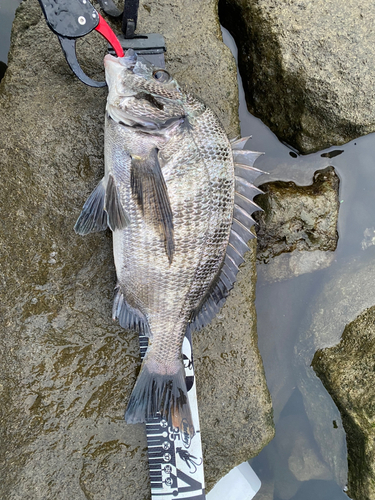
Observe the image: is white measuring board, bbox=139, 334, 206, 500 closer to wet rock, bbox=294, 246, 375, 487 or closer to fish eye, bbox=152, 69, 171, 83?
wet rock, bbox=294, 246, 375, 487

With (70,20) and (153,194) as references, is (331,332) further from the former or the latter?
(70,20)

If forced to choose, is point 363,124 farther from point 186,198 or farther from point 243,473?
point 243,473

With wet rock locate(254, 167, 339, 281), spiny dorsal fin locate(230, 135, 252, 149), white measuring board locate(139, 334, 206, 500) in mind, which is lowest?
white measuring board locate(139, 334, 206, 500)

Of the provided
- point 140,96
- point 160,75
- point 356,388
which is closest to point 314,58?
point 160,75

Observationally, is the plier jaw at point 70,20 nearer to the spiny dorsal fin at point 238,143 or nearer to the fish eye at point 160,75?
the fish eye at point 160,75

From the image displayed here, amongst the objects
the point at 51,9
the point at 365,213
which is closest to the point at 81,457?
the point at 51,9

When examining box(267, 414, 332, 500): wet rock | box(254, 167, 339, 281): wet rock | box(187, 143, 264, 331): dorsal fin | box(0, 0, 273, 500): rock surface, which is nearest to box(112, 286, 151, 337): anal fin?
box(0, 0, 273, 500): rock surface

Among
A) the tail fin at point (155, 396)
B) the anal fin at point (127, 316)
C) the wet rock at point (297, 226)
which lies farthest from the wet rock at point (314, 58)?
the tail fin at point (155, 396)

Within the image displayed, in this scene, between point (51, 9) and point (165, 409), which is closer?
point (51, 9)
